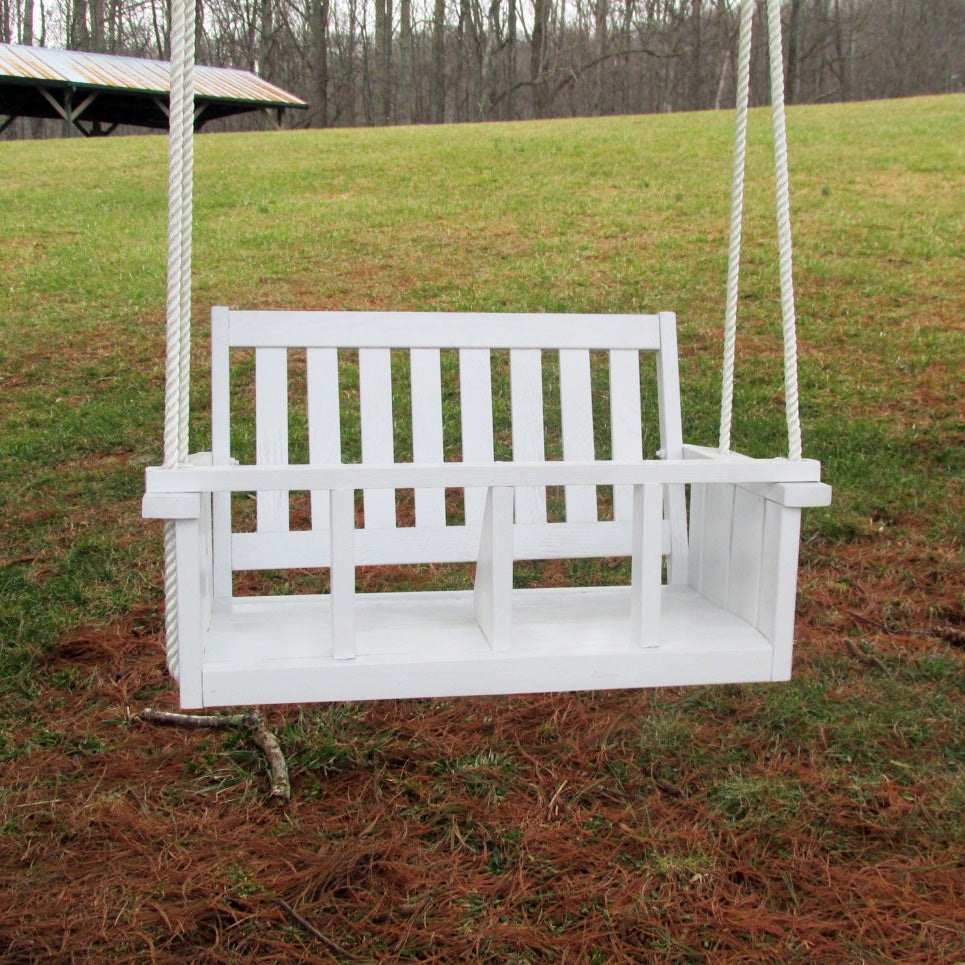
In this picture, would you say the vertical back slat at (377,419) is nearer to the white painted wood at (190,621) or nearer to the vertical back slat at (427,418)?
the vertical back slat at (427,418)

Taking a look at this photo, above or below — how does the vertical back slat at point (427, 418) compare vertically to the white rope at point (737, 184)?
below

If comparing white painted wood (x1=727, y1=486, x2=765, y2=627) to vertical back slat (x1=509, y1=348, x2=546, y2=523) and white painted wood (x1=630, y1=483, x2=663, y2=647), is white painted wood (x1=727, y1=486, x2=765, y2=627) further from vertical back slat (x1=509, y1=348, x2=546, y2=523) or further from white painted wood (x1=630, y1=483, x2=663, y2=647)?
vertical back slat (x1=509, y1=348, x2=546, y2=523)

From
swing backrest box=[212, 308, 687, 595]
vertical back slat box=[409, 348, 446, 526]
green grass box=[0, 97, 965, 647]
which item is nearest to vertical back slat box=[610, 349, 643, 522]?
swing backrest box=[212, 308, 687, 595]

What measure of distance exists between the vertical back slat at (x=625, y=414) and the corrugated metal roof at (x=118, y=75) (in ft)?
51.8

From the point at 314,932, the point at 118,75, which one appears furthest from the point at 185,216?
the point at 118,75

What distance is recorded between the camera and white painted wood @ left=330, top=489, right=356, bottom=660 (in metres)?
1.56

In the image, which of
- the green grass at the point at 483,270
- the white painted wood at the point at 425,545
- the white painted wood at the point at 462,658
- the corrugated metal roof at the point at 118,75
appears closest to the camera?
the white painted wood at the point at 462,658

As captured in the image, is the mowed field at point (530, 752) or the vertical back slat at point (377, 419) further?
the vertical back slat at point (377, 419)

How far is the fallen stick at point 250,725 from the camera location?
2.57 meters

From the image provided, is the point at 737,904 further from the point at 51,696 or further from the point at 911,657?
the point at 51,696

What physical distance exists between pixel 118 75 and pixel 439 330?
60.4 ft

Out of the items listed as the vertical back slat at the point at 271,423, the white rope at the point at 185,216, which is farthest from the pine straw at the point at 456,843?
the white rope at the point at 185,216

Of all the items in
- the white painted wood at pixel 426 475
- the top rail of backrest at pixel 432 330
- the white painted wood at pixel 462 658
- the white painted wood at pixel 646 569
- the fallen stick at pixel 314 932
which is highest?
the top rail of backrest at pixel 432 330

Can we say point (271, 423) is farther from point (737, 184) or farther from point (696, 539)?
point (737, 184)
